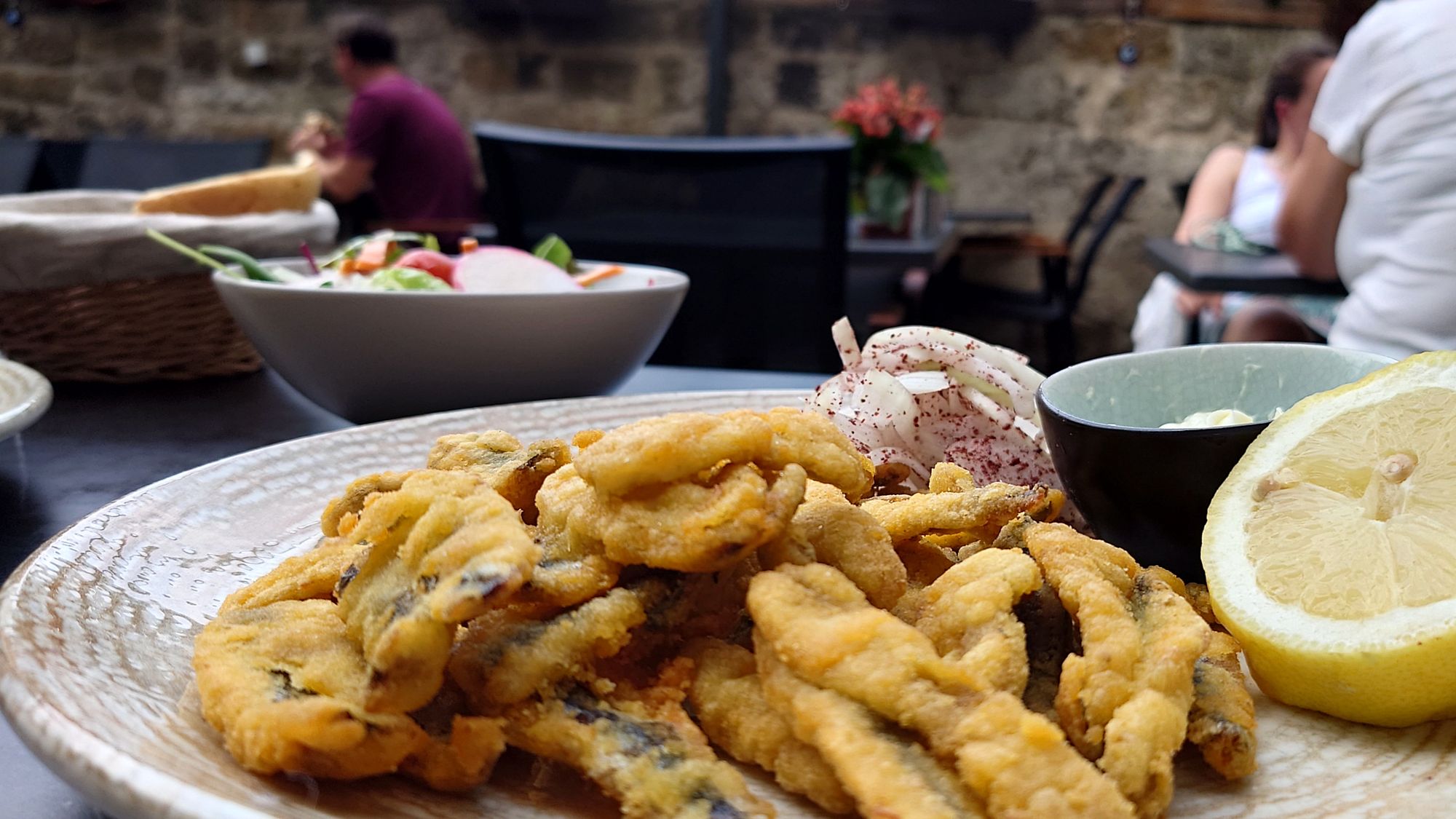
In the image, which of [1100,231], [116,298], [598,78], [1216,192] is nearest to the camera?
[116,298]

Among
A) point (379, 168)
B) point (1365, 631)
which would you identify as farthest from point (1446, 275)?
point (379, 168)

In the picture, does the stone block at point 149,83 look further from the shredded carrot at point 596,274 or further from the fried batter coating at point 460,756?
the fried batter coating at point 460,756

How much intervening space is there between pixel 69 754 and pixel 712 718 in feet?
0.96

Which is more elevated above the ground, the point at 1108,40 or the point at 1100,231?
the point at 1108,40

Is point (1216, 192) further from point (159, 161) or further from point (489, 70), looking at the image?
point (159, 161)

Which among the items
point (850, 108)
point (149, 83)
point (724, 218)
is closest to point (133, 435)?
point (724, 218)

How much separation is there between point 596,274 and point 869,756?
116 centimetres

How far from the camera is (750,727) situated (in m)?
0.55

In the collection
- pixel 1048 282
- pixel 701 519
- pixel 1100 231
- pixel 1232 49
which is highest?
pixel 1232 49

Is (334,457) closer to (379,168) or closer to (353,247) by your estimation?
(353,247)

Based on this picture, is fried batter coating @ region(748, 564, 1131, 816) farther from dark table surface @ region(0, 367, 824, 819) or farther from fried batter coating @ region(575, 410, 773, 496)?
dark table surface @ region(0, 367, 824, 819)

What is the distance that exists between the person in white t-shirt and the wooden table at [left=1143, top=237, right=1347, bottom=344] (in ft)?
0.32

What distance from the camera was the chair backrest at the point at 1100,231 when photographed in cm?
558

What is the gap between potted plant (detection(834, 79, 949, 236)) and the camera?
14.8 ft
